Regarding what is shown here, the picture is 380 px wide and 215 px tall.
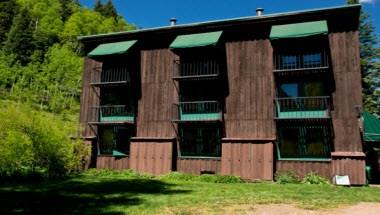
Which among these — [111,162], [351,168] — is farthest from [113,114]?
[351,168]

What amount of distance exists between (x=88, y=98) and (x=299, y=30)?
1629cm

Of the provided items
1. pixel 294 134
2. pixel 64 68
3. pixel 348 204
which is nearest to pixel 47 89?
pixel 64 68

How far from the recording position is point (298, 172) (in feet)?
76.9

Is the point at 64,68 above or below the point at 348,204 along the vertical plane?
above

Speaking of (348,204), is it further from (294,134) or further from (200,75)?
(200,75)

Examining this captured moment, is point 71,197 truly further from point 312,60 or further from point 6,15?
point 6,15

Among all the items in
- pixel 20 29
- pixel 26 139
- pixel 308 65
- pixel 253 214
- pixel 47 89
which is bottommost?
pixel 253 214

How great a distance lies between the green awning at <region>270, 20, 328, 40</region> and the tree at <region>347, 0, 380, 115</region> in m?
23.0

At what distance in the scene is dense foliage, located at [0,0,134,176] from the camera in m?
20.8

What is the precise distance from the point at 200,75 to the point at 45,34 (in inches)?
2890

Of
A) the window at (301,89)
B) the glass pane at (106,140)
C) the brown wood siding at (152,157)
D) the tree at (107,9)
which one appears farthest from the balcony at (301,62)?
the tree at (107,9)

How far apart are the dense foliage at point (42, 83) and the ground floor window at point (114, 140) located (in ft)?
6.10

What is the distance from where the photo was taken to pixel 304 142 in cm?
2383

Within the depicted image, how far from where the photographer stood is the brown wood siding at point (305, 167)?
22922mm
